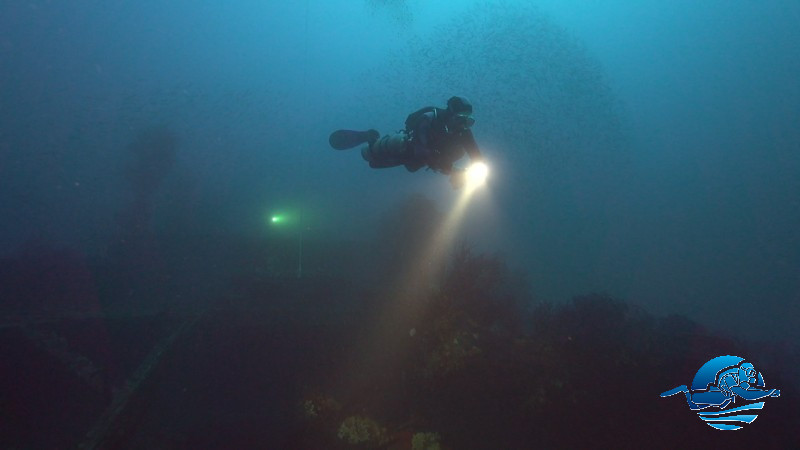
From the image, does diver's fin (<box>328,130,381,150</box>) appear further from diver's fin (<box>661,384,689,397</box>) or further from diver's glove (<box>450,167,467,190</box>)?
diver's fin (<box>661,384,689,397</box>)

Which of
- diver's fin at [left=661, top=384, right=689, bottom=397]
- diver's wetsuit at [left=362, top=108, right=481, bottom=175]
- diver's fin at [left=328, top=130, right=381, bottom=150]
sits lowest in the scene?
diver's fin at [left=661, top=384, right=689, bottom=397]

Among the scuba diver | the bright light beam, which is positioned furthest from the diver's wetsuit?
the bright light beam

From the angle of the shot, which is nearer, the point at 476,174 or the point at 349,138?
the point at 476,174

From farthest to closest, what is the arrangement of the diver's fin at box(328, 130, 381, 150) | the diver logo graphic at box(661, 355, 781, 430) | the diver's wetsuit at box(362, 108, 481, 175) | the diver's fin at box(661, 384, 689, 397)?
1. the diver's fin at box(661, 384, 689, 397)
2. the diver's fin at box(328, 130, 381, 150)
3. the diver logo graphic at box(661, 355, 781, 430)
4. the diver's wetsuit at box(362, 108, 481, 175)

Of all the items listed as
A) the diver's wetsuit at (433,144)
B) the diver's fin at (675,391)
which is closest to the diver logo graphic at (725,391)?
the diver's fin at (675,391)

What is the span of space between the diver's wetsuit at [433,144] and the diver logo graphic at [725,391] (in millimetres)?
5189

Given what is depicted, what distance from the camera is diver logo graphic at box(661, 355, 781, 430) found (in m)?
5.33

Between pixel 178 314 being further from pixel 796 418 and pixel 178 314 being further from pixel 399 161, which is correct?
pixel 796 418

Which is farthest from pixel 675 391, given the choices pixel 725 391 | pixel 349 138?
pixel 349 138

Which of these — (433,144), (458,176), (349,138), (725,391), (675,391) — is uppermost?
(349,138)

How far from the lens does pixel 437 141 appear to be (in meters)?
4.15

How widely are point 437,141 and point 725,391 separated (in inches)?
229

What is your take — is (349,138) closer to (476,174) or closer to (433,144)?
(433,144)

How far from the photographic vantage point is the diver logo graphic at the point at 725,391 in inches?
210
